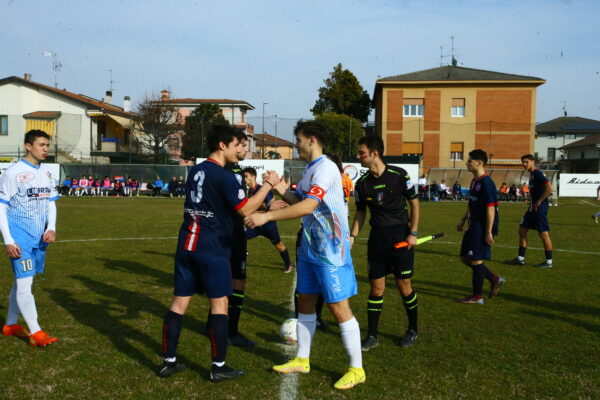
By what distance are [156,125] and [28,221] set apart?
4882 centimetres

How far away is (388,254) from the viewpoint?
211 inches

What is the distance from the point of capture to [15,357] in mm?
4887

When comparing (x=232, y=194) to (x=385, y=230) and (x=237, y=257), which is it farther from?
(x=385, y=230)

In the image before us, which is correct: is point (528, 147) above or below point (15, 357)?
above

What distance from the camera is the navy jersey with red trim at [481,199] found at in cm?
712

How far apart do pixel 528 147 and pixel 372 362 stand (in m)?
47.6

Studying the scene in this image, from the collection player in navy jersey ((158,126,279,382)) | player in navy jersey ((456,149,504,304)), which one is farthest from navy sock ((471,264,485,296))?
player in navy jersey ((158,126,279,382))

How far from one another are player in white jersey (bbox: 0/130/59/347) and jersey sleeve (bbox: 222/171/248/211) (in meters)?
2.42

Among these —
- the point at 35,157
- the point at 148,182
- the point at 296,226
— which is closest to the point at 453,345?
the point at 35,157

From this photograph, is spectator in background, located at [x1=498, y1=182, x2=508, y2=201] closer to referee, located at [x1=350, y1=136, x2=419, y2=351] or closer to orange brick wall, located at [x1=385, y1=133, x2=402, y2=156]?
orange brick wall, located at [x1=385, y1=133, x2=402, y2=156]

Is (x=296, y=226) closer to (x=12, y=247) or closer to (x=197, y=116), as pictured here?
(x=12, y=247)

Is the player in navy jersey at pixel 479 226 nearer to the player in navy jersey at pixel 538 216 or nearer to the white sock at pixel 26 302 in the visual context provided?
the player in navy jersey at pixel 538 216

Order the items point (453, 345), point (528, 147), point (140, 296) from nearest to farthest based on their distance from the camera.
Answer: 1. point (453, 345)
2. point (140, 296)
3. point (528, 147)

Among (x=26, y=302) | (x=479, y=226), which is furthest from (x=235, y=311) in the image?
(x=479, y=226)
